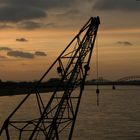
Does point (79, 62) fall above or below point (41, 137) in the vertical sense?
above

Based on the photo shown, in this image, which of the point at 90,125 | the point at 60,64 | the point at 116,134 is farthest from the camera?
the point at 90,125

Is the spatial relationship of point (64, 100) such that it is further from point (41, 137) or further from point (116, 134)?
point (116, 134)

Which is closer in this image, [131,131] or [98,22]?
[98,22]

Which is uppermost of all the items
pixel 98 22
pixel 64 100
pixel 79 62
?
pixel 98 22

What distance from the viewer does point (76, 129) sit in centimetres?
9419

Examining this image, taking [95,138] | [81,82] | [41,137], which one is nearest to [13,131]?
[41,137]

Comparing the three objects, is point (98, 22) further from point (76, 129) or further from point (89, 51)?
point (76, 129)

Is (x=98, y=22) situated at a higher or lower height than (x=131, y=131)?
higher

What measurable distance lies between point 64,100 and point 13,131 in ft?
137

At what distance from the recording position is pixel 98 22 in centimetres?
5197

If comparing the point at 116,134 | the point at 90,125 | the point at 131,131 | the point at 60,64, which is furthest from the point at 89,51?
the point at 90,125

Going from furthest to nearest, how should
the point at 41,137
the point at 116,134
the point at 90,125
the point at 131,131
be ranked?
1. the point at 90,125
2. the point at 131,131
3. the point at 116,134
4. the point at 41,137

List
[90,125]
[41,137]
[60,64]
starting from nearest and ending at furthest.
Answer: [60,64] → [41,137] → [90,125]

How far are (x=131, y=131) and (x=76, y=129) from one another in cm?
1102
